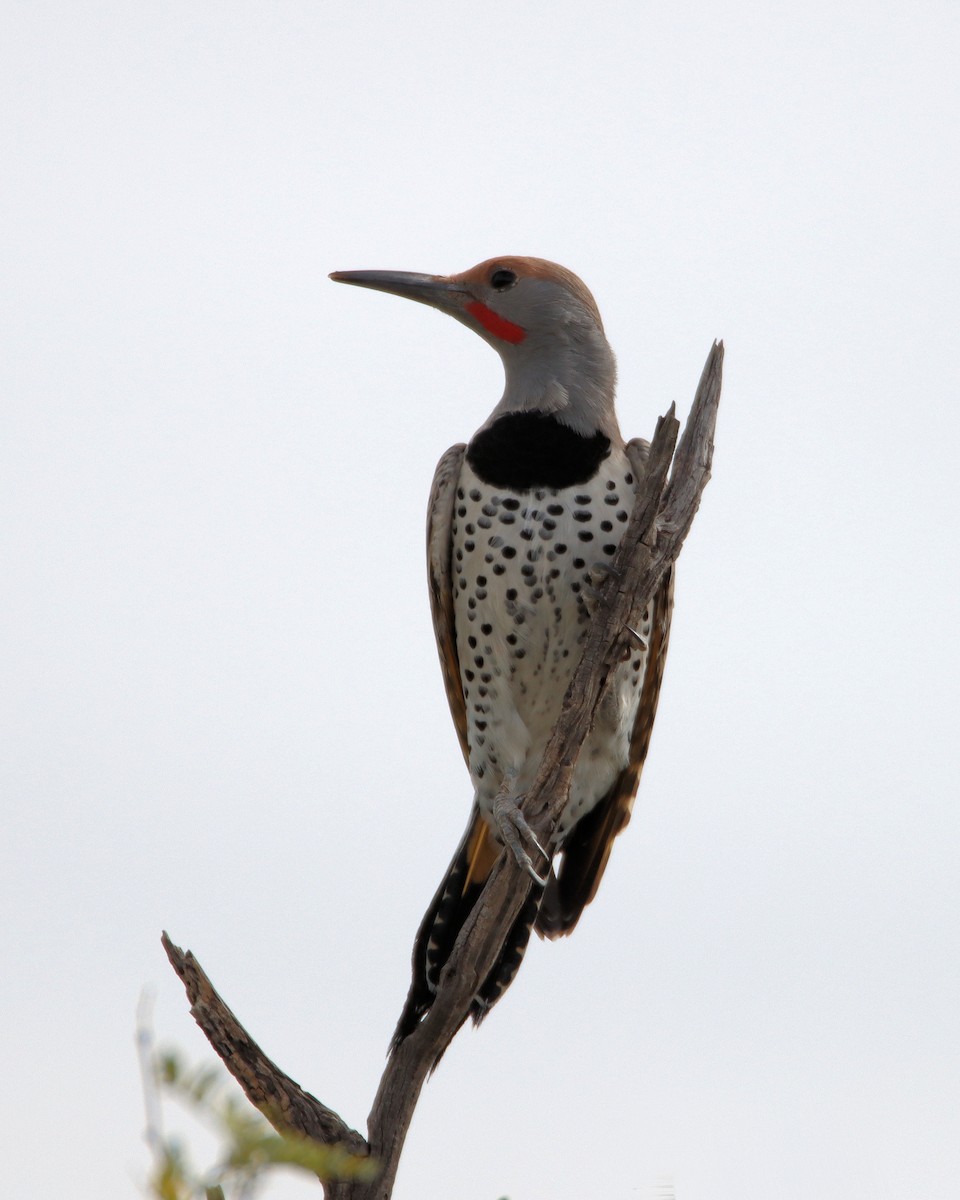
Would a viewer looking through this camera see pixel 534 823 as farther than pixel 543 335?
No

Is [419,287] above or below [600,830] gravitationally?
above

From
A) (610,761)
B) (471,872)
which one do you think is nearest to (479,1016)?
(471,872)

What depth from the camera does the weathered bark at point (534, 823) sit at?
4129mm

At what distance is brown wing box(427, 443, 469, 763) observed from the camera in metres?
5.21

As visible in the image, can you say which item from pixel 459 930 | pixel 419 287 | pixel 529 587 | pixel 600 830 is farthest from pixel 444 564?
pixel 459 930

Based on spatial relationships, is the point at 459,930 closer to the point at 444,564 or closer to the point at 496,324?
the point at 444,564

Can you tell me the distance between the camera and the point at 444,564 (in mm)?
5219

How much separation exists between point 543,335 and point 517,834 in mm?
1787

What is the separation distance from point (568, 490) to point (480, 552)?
37cm

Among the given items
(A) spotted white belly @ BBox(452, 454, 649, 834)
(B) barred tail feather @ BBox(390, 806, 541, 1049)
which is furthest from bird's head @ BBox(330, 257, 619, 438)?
(B) barred tail feather @ BBox(390, 806, 541, 1049)

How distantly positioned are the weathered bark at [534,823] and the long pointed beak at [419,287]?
1.28 metres

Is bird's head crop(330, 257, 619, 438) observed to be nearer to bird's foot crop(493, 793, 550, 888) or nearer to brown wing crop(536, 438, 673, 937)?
brown wing crop(536, 438, 673, 937)

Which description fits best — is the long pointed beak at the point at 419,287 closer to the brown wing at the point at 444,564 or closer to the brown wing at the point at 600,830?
the brown wing at the point at 444,564

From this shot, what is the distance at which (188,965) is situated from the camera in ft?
13.2
